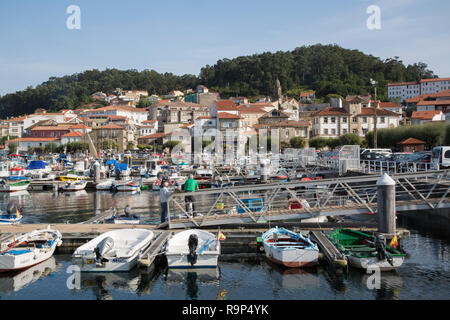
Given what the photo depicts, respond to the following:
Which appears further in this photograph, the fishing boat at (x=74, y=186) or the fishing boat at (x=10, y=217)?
the fishing boat at (x=74, y=186)

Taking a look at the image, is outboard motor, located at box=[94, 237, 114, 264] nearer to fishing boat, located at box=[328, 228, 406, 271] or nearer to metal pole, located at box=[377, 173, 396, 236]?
fishing boat, located at box=[328, 228, 406, 271]

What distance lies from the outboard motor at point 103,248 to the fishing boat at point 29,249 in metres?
2.59

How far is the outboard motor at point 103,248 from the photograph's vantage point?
13.7m

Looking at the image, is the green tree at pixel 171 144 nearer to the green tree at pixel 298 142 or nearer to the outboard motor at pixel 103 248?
the green tree at pixel 298 142

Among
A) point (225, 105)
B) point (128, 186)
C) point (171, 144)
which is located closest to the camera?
point (128, 186)

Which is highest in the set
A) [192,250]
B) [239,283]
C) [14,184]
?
[192,250]

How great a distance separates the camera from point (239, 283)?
1321cm

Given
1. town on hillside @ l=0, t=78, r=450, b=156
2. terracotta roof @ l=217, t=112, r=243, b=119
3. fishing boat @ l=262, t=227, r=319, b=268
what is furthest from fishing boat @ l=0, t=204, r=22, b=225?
terracotta roof @ l=217, t=112, r=243, b=119

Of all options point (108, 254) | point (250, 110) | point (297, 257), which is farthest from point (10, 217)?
point (250, 110)

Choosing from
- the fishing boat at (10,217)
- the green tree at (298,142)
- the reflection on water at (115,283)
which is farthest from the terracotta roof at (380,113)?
the reflection on water at (115,283)

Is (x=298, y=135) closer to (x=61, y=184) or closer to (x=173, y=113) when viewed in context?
(x=173, y=113)

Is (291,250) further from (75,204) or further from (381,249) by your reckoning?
(75,204)

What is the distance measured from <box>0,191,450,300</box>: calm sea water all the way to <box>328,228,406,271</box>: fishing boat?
0.37 m

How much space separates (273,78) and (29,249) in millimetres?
134130
